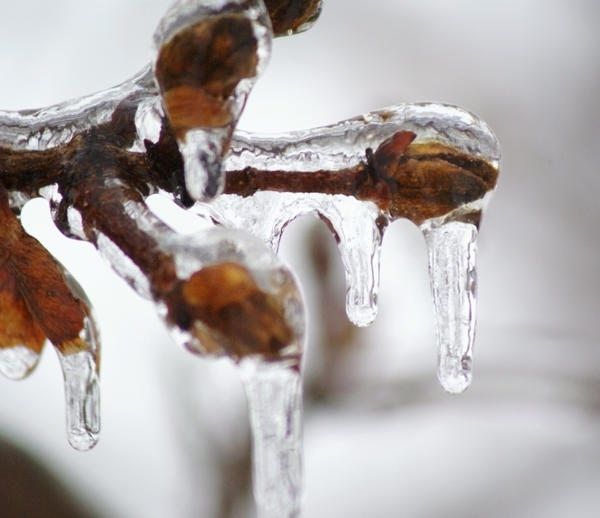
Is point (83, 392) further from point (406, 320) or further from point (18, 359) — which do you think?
point (406, 320)

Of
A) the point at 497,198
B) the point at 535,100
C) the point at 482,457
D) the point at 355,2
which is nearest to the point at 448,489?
the point at 482,457

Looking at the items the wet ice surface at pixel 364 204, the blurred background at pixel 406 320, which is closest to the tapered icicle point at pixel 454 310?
the wet ice surface at pixel 364 204

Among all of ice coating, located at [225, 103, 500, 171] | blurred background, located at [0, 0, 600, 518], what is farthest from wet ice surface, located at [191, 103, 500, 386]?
blurred background, located at [0, 0, 600, 518]

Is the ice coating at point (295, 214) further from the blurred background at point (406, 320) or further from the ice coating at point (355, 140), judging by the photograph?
the blurred background at point (406, 320)

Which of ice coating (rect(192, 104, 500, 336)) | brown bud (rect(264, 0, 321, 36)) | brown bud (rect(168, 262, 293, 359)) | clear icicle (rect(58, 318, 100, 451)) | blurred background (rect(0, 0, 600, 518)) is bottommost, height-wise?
brown bud (rect(168, 262, 293, 359))

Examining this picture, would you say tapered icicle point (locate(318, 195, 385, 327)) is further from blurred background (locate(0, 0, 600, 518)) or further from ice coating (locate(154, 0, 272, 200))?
blurred background (locate(0, 0, 600, 518))

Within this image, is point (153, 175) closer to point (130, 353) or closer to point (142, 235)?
point (142, 235)
